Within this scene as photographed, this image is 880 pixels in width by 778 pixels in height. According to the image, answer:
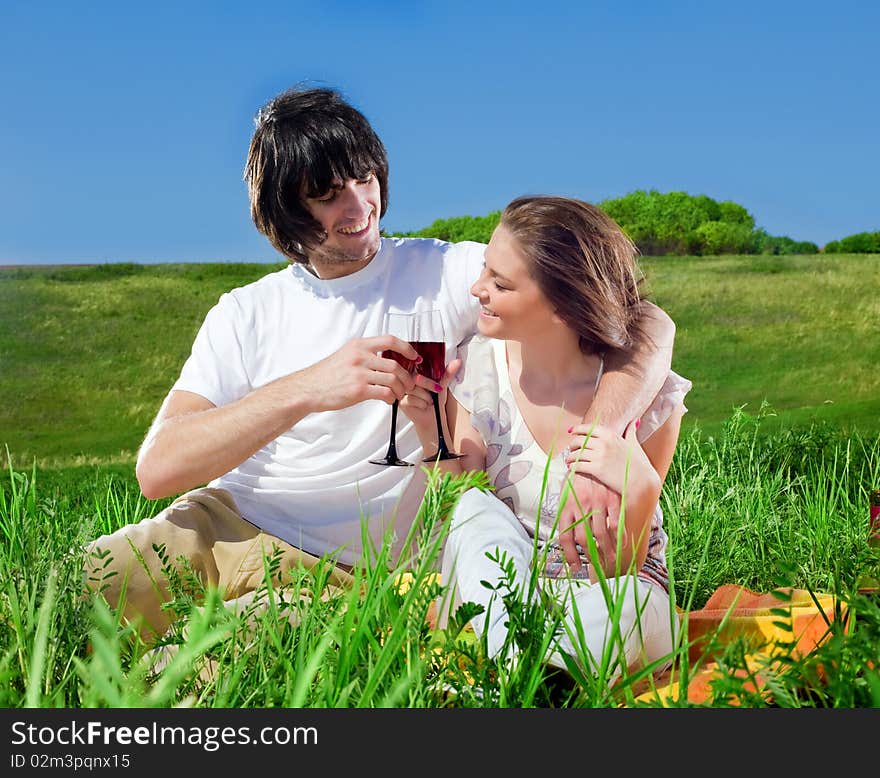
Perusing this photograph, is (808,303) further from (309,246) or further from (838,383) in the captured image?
(309,246)

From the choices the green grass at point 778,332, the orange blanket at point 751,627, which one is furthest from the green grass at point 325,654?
the green grass at point 778,332

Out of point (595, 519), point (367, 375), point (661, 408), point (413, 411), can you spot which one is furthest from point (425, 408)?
point (661, 408)

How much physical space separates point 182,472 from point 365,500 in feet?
2.15

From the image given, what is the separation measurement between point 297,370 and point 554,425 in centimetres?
95

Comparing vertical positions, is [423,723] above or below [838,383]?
below

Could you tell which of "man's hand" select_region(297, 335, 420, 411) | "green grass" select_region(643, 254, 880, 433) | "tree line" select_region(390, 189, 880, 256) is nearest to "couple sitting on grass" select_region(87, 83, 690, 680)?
"man's hand" select_region(297, 335, 420, 411)

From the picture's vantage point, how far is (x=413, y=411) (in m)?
2.81

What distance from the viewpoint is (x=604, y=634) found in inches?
87.4

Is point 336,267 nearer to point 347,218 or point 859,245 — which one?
point 347,218

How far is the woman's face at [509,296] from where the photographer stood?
2674 millimetres

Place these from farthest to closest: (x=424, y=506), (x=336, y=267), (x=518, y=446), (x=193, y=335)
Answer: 1. (x=193, y=335)
2. (x=336, y=267)
3. (x=518, y=446)
4. (x=424, y=506)

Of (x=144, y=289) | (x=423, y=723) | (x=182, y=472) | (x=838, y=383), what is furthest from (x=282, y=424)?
(x=144, y=289)

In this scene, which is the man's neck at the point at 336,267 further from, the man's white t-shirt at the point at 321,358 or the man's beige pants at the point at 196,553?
the man's beige pants at the point at 196,553

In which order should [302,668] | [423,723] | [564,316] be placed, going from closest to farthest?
[423,723] < [302,668] < [564,316]
